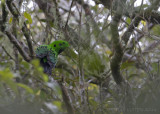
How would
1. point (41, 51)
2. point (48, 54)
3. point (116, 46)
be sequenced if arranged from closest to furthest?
point (116, 46) → point (41, 51) → point (48, 54)

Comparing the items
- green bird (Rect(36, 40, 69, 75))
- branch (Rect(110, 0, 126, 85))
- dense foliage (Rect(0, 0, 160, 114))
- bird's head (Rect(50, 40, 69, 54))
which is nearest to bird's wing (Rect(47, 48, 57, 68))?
green bird (Rect(36, 40, 69, 75))

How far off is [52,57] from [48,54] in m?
0.08

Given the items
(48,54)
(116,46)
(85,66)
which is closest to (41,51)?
(48,54)

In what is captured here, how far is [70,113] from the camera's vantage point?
6.36ft

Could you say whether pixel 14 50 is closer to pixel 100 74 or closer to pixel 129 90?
pixel 100 74

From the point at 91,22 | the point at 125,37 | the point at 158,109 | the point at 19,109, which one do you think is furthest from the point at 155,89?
the point at 19,109

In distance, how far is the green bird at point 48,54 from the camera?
3164 millimetres

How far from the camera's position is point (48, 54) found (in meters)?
3.30

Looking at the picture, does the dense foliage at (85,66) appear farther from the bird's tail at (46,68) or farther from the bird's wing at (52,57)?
the bird's wing at (52,57)

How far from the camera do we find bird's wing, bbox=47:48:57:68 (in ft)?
10.6

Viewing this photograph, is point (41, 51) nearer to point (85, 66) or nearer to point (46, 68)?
point (46, 68)

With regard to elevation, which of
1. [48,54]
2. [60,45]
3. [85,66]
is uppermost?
[60,45]

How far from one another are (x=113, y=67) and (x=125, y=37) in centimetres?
44

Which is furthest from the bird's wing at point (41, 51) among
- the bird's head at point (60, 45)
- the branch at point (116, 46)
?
the branch at point (116, 46)
